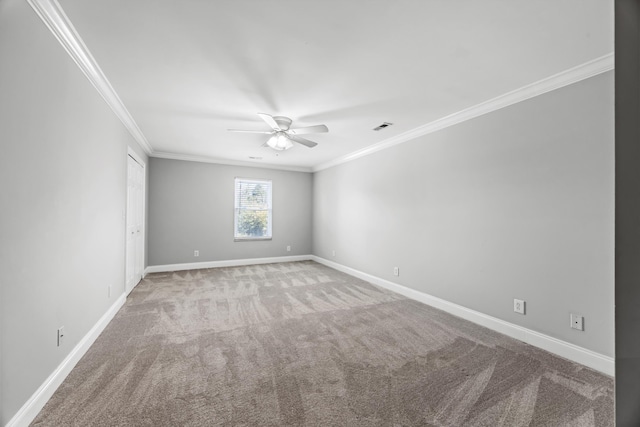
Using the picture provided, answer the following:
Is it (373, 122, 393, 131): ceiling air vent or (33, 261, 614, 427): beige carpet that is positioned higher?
(373, 122, 393, 131): ceiling air vent

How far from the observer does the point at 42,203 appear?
175 cm

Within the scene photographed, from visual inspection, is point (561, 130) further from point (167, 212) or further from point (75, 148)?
point (167, 212)

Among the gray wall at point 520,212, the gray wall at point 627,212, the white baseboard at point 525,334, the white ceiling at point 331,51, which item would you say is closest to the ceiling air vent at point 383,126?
the white ceiling at point 331,51

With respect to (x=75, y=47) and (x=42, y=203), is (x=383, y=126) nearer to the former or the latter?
(x=75, y=47)

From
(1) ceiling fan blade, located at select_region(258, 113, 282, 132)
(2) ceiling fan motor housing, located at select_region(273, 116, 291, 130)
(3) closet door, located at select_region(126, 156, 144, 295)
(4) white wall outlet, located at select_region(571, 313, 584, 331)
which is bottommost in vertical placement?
(4) white wall outlet, located at select_region(571, 313, 584, 331)

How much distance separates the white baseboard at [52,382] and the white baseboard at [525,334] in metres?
3.75

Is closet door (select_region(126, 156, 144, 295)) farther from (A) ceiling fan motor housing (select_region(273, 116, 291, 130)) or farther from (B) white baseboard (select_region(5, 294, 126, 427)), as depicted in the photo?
(A) ceiling fan motor housing (select_region(273, 116, 291, 130))

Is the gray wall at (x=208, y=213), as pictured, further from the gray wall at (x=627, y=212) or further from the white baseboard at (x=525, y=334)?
the gray wall at (x=627, y=212)

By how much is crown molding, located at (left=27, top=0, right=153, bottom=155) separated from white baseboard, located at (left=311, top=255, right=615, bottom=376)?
439 cm

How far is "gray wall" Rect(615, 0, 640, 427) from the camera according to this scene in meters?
0.43

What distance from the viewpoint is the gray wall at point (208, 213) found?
5617mm

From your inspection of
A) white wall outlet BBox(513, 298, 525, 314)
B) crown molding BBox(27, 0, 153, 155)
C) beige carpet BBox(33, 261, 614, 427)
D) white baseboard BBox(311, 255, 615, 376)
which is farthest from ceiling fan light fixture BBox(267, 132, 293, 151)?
white wall outlet BBox(513, 298, 525, 314)

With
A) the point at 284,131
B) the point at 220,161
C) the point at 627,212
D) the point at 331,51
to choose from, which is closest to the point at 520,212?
the point at 331,51

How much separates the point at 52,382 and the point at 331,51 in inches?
120
